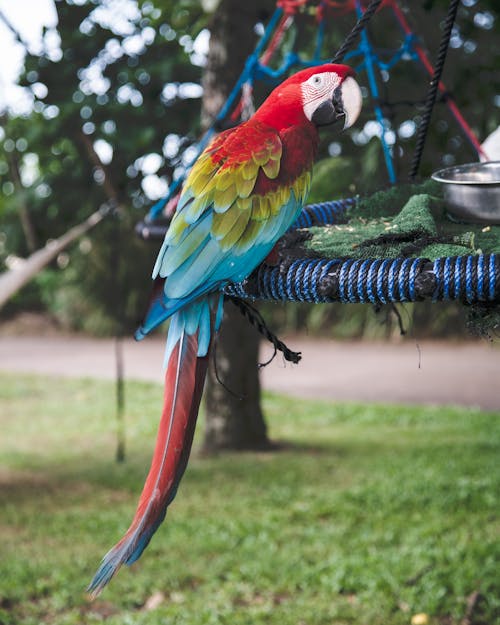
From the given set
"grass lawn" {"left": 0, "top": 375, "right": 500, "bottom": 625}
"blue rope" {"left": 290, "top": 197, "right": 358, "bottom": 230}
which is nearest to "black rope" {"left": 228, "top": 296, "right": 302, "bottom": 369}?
"blue rope" {"left": 290, "top": 197, "right": 358, "bottom": 230}

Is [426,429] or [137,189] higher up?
[137,189]

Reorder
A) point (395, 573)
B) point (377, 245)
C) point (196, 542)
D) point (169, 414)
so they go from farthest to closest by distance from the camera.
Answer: point (196, 542), point (395, 573), point (377, 245), point (169, 414)

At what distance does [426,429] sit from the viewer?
15.1ft

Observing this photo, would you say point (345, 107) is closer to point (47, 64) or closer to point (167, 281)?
point (167, 281)

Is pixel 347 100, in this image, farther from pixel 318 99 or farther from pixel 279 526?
pixel 279 526

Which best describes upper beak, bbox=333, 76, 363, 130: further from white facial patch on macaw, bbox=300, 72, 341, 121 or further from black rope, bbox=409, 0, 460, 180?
black rope, bbox=409, 0, 460, 180

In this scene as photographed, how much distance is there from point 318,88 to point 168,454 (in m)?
0.59

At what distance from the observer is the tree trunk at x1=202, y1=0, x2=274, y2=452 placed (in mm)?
3799

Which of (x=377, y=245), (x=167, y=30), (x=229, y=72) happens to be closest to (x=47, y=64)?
(x=167, y=30)

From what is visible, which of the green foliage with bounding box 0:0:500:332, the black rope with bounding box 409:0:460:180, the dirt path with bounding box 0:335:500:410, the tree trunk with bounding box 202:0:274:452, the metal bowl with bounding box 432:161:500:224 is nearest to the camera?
the metal bowl with bounding box 432:161:500:224

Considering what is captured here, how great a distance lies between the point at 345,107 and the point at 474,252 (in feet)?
1.01

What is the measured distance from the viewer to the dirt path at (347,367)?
573 cm

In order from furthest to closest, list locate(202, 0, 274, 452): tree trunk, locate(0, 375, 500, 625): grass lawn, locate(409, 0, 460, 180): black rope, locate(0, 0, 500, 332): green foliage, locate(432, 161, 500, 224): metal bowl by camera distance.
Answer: locate(202, 0, 274, 452): tree trunk < locate(0, 0, 500, 332): green foliage < locate(0, 375, 500, 625): grass lawn < locate(409, 0, 460, 180): black rope < locate(432, 161, 500, 224): metal bowl

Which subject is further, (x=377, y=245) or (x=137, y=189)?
(x=137, y=189)
